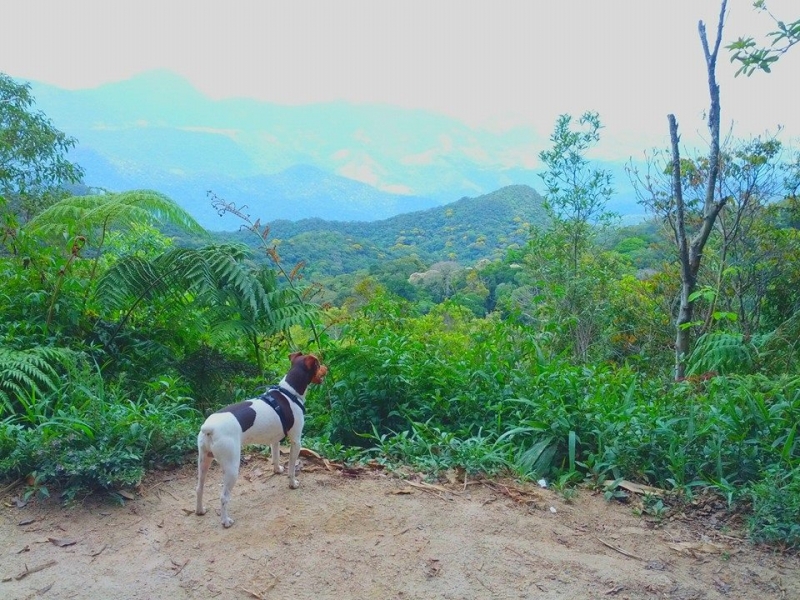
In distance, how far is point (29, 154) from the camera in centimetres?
1065

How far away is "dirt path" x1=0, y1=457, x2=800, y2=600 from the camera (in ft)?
8.57

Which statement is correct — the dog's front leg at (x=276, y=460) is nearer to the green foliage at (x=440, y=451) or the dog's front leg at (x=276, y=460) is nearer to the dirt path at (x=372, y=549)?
the dirt path at (x=372, y=549)

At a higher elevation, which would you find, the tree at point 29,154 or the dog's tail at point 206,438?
the tree at point 29,154

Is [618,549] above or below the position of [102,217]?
below

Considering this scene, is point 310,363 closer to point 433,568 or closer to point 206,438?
point 206,438

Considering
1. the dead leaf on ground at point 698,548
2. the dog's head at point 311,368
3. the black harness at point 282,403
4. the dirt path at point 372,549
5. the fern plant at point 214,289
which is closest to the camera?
the dirt path at point 372,549

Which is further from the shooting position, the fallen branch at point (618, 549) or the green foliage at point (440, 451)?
the green foliage at point (440, 451)

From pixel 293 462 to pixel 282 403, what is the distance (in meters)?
0.37

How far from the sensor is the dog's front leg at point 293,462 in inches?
130

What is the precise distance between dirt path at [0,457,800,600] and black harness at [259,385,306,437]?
0.43 meters

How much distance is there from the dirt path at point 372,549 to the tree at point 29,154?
8.77 m

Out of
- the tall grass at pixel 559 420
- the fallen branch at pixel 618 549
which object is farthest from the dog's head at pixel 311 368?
the fallen branch at pixel 618 549

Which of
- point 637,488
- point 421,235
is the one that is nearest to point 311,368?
point 637,488

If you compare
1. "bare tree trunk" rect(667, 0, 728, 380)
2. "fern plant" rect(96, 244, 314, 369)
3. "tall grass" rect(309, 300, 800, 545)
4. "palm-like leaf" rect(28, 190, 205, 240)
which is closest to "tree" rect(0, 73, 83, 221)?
"palm-like leaf" rect(28, 190, 205, 240)
